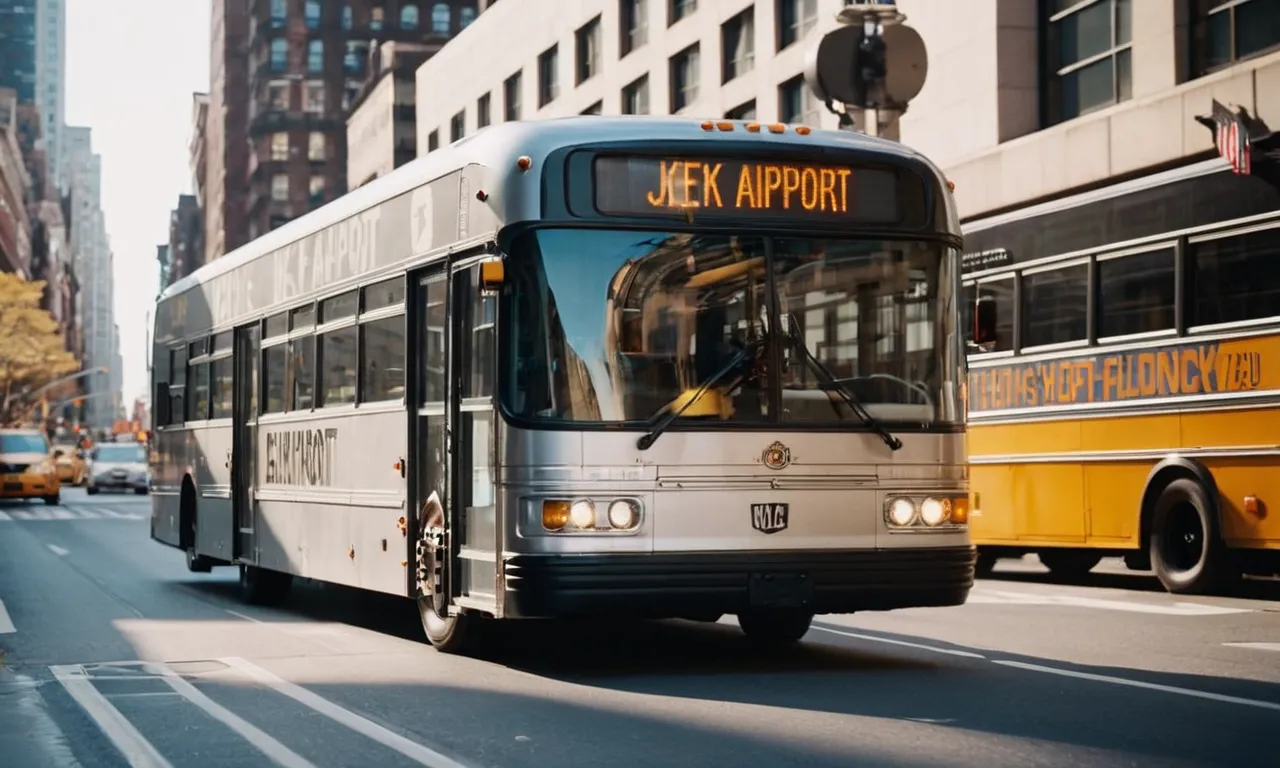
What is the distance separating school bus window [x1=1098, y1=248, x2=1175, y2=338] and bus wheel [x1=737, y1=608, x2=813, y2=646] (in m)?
6.12

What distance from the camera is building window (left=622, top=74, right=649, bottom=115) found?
48.9 m

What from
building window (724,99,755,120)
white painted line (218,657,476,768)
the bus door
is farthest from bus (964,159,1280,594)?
building window (724,99,755,120)

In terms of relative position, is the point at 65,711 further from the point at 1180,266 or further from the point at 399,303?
the point at 1180,266

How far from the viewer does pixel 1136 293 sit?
1822cm

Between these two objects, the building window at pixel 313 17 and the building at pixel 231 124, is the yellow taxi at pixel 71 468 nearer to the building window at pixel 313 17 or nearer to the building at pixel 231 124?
the building window at pixel 313 17

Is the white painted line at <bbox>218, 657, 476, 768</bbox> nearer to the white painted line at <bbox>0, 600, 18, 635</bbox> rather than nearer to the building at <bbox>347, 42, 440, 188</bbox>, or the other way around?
the white painted line at <bbox>0, 600, 18, 635</bbox>

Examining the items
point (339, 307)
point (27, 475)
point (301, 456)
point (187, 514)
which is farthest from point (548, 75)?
point (339, 307)

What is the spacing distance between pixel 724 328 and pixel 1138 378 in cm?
826

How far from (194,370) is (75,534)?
Answer: 1468 cm

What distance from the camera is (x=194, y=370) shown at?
19.9 m

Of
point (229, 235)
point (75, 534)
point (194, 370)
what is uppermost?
point (229, 235)

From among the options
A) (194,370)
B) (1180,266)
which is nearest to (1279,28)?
(1180,266)

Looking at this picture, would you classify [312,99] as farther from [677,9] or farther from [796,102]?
[796,102]

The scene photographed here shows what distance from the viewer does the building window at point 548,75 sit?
54.9 meters
